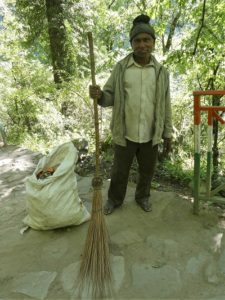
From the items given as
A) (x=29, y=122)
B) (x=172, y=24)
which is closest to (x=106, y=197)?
(x=29, y=122)

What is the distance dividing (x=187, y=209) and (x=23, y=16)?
6.97 meters

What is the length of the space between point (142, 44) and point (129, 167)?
4.00 feet

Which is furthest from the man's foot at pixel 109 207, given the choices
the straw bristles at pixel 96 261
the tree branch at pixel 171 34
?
the tree branch at pixel 171 34

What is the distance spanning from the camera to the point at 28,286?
246 cm

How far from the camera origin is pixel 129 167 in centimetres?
338

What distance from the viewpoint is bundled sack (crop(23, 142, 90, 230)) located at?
2.98 meters

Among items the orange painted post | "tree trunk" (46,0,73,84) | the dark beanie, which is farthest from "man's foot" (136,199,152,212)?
"tree trunk" (46,0,73,84)

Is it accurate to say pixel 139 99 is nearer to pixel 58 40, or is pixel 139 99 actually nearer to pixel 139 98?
pixel 139 98

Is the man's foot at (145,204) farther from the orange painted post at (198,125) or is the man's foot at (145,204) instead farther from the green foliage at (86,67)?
the green foliage at (86,67)

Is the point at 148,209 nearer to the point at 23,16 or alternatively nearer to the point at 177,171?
the point at 177,171

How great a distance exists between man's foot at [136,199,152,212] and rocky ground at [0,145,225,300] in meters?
0.06

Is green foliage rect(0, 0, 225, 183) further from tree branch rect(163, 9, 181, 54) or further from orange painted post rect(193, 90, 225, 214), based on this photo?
orange painted post rect(193, 90, 225, 214)

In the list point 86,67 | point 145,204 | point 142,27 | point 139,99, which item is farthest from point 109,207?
point 86,67

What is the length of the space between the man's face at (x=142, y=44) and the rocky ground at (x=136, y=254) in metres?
1.62
